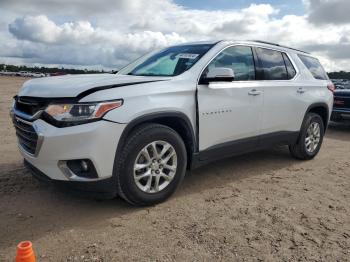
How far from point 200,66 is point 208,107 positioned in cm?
48

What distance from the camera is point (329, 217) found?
3.76 metres

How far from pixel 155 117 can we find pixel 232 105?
120 cm

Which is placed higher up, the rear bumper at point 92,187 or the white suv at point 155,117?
the white suv at point 155,117

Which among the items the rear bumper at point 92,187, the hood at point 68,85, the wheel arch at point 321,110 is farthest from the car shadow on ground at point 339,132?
the rear bumper at point 92,187

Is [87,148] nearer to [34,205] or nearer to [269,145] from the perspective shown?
[34,205]

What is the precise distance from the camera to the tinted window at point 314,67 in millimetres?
6062

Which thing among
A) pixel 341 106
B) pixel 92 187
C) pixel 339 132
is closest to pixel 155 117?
pixel 92 187

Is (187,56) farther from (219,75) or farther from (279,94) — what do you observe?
(279,94)

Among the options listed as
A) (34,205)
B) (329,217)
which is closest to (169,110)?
(34,205)

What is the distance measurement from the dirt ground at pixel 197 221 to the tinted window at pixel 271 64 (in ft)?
4.71

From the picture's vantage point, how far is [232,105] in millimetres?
4465

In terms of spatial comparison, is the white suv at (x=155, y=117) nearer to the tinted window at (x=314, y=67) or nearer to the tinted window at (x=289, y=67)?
the tinted window at (x=289, y=67)

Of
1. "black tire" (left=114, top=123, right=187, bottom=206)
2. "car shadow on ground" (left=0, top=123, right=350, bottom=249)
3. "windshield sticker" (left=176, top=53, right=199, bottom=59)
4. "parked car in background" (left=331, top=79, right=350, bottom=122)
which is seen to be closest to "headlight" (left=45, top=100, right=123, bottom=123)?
"black tire" (left=114, top=123, right=187, bottom=206)

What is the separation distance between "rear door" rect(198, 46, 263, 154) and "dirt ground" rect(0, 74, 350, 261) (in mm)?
648
